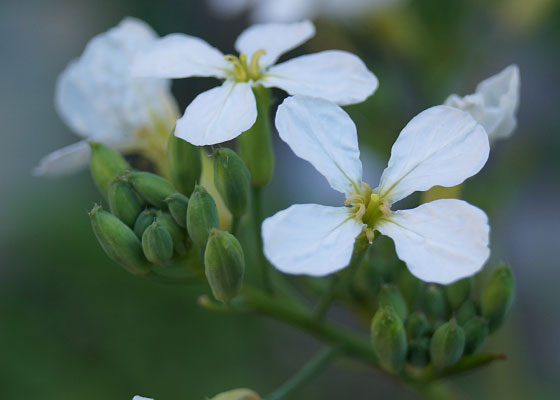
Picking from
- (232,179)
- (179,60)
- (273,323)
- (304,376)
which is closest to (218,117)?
(232,179)

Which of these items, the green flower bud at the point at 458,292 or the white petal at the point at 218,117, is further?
the green flower bud at the point at 458,292

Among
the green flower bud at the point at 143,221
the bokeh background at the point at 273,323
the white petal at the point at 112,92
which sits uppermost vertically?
the white petal at the point at 112,92

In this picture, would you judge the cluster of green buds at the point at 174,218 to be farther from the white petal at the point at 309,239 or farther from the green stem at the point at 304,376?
the green stem at the point at 304,376

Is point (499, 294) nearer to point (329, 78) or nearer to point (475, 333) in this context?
point (475, 333)

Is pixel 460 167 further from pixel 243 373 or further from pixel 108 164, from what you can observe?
pixel 243 373

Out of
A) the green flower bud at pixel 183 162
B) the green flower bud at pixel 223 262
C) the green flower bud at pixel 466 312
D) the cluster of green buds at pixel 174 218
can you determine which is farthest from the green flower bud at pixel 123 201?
the green flower bud at pixel 466 312

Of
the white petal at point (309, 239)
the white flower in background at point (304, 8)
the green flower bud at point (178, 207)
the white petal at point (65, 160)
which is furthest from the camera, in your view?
the white flower in background at point (304, 8)
